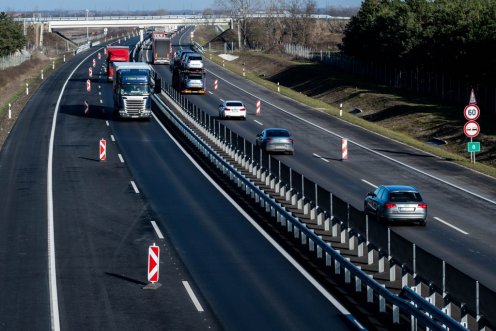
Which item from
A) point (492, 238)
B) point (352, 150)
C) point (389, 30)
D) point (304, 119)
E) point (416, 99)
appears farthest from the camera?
point (389, 30)

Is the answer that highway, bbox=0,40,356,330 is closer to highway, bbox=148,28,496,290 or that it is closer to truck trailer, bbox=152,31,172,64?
highway, bbox=148,28,496,290

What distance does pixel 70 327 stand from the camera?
2134 cm

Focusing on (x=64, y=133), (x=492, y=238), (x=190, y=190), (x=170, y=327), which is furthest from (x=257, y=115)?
(x=170, y=327)

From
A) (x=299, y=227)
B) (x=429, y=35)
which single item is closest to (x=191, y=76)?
(x=429, y=35)

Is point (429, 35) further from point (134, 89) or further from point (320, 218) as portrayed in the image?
point (320, 218)

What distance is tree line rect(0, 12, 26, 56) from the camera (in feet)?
421

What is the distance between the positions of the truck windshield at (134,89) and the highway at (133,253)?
11.7m

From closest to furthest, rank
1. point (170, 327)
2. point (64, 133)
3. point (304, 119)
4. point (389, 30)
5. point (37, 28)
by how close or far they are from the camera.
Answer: point (170, 327), point (64, 133), point (304, 119), point (389, 30), point (37, 28)

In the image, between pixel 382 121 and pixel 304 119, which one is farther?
pixel 382 121

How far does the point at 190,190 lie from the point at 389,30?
68.0 metres

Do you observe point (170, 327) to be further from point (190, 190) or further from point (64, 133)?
point (64, 133)

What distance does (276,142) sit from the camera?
53625mm

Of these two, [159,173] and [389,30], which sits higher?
[389,30]

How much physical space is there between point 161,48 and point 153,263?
95927 mm
